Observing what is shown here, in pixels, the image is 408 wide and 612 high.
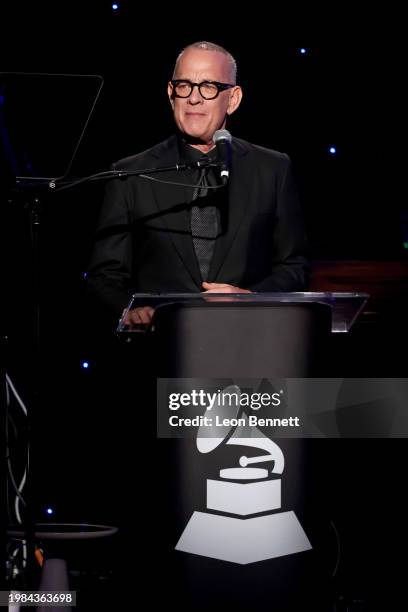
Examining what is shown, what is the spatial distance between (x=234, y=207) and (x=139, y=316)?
1.05 metres

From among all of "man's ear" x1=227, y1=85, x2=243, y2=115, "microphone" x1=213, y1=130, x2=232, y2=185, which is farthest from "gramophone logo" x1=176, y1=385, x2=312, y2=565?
"man's ear" x1=227, y1=85, x2=243, y2=115

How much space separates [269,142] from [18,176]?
5.25 ft

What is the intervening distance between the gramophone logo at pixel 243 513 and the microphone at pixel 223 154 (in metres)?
0.60

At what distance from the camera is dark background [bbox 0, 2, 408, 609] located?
13.0ft

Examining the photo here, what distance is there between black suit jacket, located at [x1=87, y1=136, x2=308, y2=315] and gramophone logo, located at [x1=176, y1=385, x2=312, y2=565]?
868 millimetres

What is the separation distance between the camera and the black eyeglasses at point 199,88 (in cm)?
341

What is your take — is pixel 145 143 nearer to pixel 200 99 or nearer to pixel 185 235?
pixel 200 99

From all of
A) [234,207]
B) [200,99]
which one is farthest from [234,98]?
[234,207]

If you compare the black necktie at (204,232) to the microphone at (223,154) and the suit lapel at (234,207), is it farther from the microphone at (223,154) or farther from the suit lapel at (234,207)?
the microphone at (223,154)

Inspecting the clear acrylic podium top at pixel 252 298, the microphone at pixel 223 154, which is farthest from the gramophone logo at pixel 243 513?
the microphone at pixel 223 154

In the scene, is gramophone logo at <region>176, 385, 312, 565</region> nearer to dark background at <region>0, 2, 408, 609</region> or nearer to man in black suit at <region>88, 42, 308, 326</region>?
man in black suit at <region>88, 42, 308, 326</region>

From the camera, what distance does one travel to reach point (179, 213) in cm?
344

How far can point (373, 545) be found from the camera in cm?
386

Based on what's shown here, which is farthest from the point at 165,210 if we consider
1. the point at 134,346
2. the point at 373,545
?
the point at 373,545
